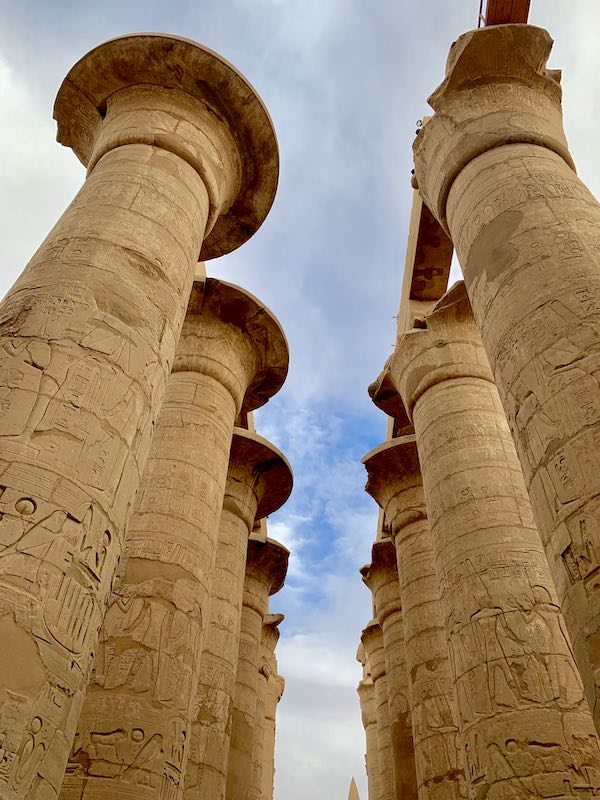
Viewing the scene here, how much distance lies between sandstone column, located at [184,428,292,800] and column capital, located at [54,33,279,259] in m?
4.20

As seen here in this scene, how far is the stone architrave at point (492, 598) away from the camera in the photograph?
15.4 ft

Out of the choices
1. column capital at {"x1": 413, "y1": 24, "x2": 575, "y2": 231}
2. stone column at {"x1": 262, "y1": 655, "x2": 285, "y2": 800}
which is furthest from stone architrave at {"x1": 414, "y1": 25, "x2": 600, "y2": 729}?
stone column at {"x1": 262, "y1": 655, "x2": 285, "y2": 800}

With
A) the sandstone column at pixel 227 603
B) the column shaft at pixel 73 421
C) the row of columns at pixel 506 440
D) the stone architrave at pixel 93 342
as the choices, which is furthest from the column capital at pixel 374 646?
the column shaft at pixel 73 421

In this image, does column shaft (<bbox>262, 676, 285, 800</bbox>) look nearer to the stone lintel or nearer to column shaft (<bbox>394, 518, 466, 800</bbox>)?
the stone lintel

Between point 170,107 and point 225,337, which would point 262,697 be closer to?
point 225,337

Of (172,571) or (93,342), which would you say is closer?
(93,342)

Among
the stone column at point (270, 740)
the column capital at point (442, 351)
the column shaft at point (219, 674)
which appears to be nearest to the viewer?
the column shaft at point (219, 674)

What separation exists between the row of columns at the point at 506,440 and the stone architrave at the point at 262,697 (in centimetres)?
386

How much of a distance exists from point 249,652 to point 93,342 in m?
8.38

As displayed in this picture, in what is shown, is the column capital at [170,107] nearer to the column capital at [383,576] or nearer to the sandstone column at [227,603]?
the sandstone column at [227,603]

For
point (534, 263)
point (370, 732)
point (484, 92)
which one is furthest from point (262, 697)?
point (484, 92)

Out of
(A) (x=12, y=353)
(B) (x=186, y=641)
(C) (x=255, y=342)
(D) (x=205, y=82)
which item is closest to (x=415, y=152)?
(D) (x=205, y=82)

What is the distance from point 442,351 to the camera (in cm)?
811

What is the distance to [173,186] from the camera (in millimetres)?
4883
